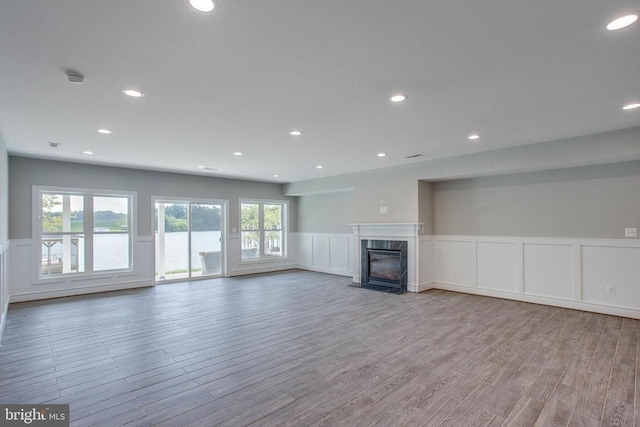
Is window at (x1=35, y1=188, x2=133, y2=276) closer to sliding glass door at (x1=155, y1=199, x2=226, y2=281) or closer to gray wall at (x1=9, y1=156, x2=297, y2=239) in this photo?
gray wall at (x1=9, y1=156, x2=297, y2=239)

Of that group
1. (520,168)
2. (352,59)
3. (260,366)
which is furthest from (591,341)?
(352,59)

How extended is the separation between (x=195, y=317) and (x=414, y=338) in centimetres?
314

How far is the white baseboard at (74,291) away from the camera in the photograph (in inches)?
228

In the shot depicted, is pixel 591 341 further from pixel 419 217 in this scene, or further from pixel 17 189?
pixel 17 189

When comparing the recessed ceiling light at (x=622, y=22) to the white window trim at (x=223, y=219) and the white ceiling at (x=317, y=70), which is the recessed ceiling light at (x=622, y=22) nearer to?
the white ceiling at (x=317, y=70)

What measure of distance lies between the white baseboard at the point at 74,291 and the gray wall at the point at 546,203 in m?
6.64

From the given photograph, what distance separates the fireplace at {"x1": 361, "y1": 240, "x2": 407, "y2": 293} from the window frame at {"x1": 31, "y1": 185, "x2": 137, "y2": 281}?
516 centimetres

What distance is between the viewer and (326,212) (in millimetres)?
9188

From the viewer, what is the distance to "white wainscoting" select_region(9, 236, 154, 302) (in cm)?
575

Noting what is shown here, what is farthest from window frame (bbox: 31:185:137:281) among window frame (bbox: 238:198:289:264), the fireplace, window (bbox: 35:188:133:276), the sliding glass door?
the fireplace

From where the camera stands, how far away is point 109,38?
6.81 ft

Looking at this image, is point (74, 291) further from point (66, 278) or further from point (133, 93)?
point (133, 93)

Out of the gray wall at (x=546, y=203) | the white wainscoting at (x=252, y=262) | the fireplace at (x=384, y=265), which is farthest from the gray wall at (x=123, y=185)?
the gray wall at (x=546, y=203)

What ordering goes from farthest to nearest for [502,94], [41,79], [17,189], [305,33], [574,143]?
1. [17,189]
2. [574,143]
3. [502,94]
4. [41,79]
5. [305,33]
